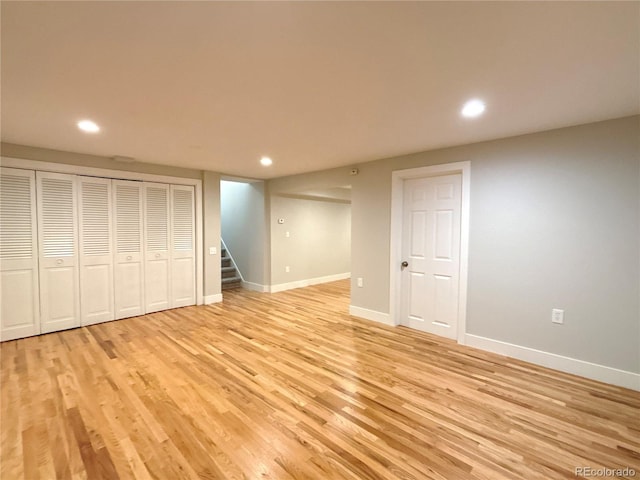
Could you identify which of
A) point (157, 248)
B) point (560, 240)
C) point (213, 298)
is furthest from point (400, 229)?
point (157, 248)

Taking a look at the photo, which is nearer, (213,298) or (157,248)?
(157,248)

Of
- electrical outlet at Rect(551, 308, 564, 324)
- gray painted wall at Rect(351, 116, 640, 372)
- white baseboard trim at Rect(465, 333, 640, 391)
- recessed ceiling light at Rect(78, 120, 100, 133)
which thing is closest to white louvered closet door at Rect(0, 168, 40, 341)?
recessed ceiling light at Rect(78, 120, 100, 133)

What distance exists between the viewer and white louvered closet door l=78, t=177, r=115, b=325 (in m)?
4.09

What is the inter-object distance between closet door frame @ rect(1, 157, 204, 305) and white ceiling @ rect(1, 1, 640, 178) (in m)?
0.70

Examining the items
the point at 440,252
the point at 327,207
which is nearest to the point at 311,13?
the point at 440,252

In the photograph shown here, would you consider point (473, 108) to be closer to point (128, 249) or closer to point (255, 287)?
point (128, 249)

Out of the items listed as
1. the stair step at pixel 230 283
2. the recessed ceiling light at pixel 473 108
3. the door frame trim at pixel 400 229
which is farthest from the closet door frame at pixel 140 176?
the recessed ceiling light at pixel 473 108

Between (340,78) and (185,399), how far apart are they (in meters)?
2.69

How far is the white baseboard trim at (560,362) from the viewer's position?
101 inches

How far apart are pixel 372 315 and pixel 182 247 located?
11.1ft

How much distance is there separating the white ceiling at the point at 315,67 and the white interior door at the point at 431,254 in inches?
35.2

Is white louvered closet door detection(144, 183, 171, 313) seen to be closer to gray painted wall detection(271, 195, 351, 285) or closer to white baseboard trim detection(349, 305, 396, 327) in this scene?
gray painted wall detection(271, 195, 351, 285)

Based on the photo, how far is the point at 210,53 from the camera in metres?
1.66

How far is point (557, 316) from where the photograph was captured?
290 cm
